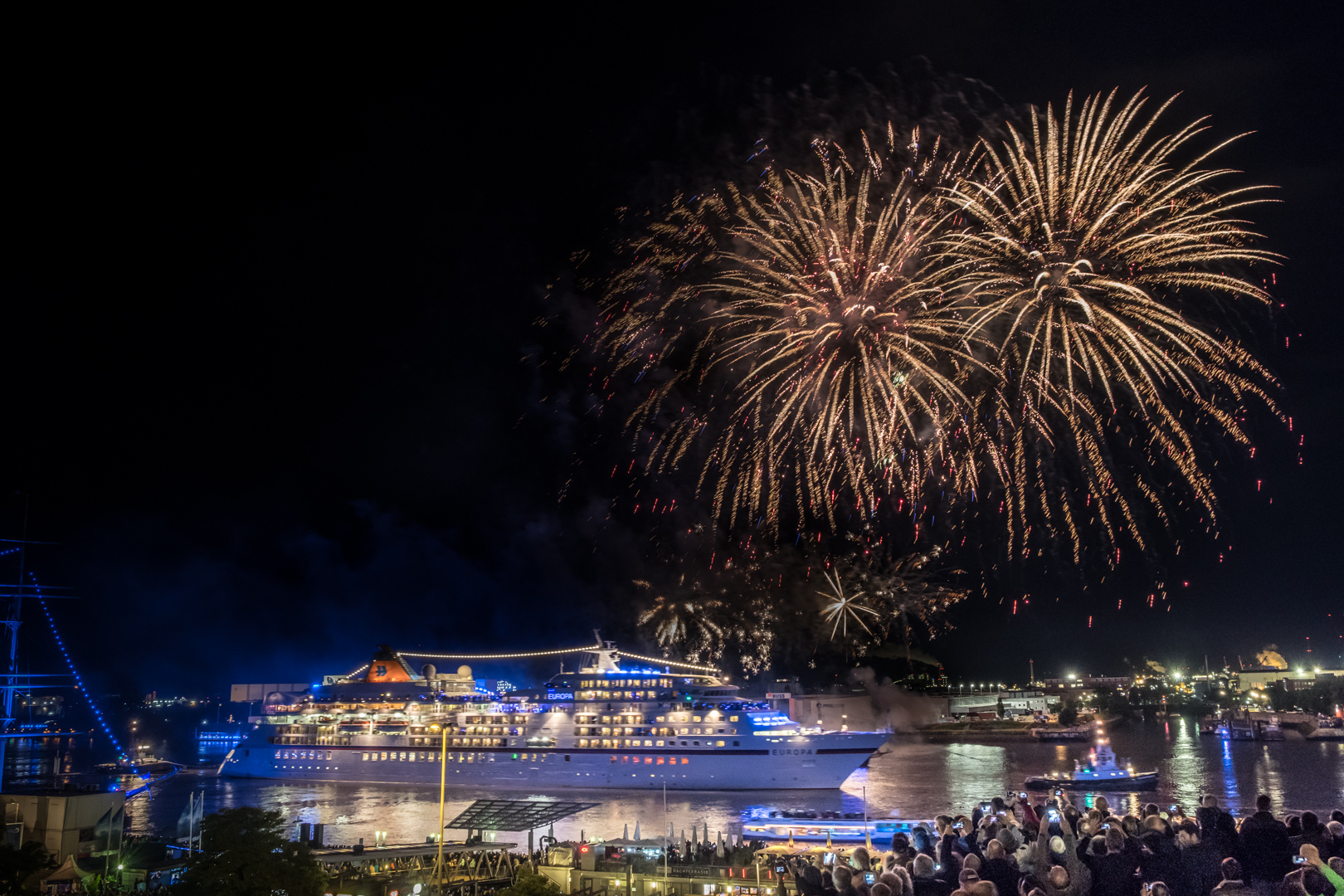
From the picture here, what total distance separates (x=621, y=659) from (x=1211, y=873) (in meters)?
37.1

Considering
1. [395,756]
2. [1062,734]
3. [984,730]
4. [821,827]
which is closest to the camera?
[821,827]

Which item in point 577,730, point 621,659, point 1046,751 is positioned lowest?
point 1046,751

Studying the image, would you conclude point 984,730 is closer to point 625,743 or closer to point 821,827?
point 625,743

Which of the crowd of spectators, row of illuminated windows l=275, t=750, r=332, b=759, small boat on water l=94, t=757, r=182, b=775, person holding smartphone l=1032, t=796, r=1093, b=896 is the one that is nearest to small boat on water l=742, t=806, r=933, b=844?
the crowd of spectators

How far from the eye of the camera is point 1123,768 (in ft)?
144

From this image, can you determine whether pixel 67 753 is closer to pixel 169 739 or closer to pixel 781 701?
pixel 169 739

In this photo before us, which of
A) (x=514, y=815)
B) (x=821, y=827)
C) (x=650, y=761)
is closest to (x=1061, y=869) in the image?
(x=514, y=815)

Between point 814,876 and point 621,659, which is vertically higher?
point 621,659

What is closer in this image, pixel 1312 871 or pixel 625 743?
pixel 1312 871

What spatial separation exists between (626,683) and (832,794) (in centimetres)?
1177

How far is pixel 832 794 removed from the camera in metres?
37.4

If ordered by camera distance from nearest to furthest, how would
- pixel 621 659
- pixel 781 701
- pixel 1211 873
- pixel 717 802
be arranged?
pixel 1211 873 < pixel 717 802 < pixel 621 659 < pixel 781 701

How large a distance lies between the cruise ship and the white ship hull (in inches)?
2.1

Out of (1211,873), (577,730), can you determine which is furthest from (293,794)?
→ (1211,873)
